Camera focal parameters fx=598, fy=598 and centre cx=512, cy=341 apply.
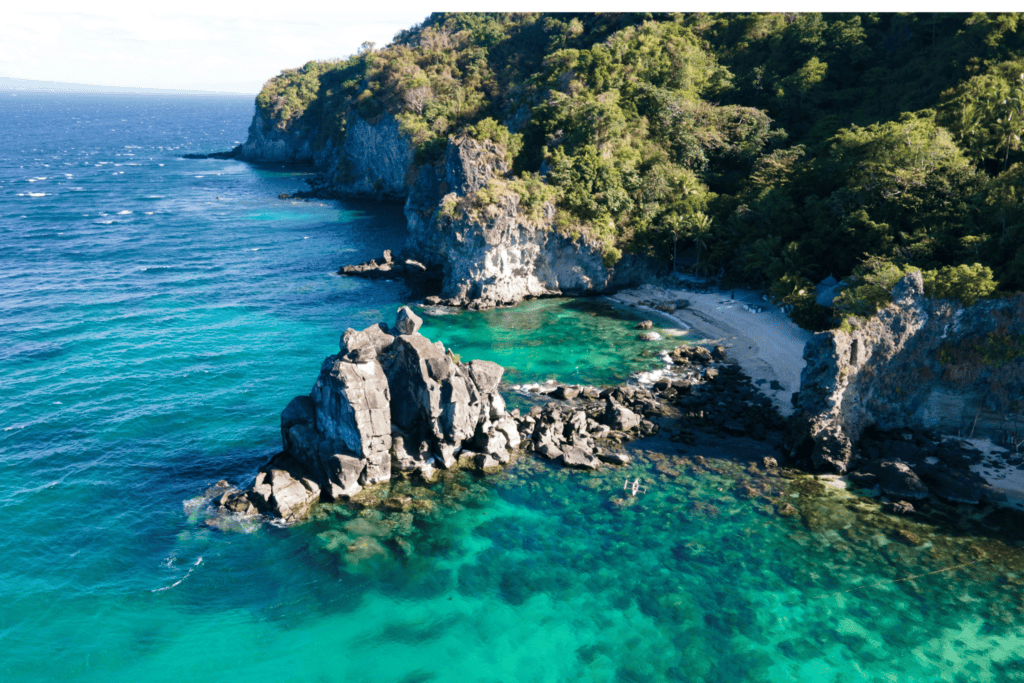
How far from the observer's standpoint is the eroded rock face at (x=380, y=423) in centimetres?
3288

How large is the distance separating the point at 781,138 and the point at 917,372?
1569 inches

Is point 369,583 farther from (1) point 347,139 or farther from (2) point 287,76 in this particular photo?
(2) point 287,76

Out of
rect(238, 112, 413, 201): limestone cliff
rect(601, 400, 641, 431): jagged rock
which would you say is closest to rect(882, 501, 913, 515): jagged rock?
rect(601, 400, 641, 431): jagged rock

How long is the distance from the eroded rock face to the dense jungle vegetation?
23.9m

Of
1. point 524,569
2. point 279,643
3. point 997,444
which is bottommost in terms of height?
point 279,643

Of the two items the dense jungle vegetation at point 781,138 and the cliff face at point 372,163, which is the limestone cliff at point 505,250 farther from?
the cliff face at point 372,163

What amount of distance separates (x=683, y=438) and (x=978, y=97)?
4132 centimetres

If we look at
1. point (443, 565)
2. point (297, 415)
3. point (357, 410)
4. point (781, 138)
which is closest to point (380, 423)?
point (357, 410)

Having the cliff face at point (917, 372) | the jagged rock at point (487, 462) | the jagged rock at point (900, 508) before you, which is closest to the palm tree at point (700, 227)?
the cliff face at point (917, 372)

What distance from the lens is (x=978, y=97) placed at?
5078 centimetres

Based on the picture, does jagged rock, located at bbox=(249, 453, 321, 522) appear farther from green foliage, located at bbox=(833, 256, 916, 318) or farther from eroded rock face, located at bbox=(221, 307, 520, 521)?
green foliage, located at bbox=(833, 256, 916, 318)

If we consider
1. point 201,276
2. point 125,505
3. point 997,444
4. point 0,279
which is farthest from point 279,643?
point 0,279

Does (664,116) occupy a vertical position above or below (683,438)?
above

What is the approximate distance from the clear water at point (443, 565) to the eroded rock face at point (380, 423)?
1.85m
